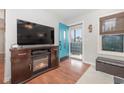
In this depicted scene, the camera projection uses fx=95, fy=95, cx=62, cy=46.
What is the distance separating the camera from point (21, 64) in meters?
2.23

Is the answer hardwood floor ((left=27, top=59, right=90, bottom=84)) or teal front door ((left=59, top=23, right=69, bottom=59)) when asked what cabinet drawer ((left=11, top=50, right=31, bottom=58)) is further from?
teal front door ((left=59, top=23, right=69, bottom=59))

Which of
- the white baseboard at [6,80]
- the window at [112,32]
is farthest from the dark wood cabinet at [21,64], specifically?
the window at [112,32]

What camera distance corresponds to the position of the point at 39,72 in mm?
2830

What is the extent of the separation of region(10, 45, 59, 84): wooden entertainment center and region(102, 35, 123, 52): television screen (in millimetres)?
1861

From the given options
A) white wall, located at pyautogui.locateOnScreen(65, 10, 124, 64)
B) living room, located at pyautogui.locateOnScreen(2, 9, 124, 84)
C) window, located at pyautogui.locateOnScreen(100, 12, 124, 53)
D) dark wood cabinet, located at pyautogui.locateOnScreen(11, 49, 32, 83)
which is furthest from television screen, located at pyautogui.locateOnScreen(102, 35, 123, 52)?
Result: dark wood cabinet, located at pyautogui.locateOnScreen(11, 49, 32, 83)

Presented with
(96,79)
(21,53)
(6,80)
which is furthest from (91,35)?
(6,80)

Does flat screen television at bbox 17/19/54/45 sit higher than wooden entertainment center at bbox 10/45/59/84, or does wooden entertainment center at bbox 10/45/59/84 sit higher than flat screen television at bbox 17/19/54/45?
flat screen television at bbox 17/19/54/45

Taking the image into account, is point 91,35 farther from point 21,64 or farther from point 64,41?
point 21,64

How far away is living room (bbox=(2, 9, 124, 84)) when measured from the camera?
235 cm

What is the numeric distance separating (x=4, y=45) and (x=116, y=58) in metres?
3.38

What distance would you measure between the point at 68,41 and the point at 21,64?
12.1ft

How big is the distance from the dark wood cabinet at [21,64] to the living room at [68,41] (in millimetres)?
181
